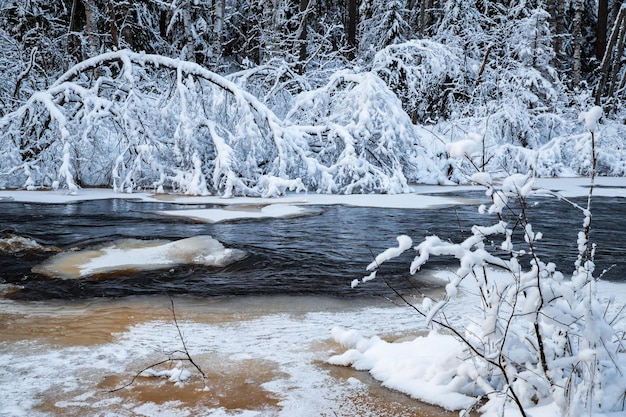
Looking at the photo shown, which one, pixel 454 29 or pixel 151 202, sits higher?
pixel 454 29

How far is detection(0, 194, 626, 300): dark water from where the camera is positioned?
4957mm

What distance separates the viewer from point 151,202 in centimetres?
1009

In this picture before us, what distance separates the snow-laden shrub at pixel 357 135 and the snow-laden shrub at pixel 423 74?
2200 millimetres

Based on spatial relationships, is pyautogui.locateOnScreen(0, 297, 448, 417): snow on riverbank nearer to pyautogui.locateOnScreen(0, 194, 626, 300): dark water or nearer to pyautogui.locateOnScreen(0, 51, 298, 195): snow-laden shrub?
pyautogui.locateOnScreen(0, 194, 626, 300): dark water

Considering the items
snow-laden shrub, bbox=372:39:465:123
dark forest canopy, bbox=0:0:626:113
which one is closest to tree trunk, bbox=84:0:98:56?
dark forest canopy, bbox=0:0:626:113

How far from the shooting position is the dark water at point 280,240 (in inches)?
195

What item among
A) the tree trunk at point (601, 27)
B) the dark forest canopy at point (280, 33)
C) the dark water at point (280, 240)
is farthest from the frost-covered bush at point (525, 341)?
the tree trunk at point (601, 27)

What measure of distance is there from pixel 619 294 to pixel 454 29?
19.6 metres

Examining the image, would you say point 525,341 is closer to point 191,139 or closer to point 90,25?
point 191,139

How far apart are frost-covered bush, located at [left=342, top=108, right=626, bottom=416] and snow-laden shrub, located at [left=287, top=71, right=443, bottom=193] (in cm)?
871

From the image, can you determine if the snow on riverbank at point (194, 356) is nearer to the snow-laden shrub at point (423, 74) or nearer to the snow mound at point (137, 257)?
the snow mound at point (137, 257)

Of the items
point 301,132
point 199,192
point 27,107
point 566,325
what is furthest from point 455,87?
point 566,325

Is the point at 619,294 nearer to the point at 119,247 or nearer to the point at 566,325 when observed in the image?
the point at 566,325

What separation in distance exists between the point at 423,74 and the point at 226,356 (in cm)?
1393
